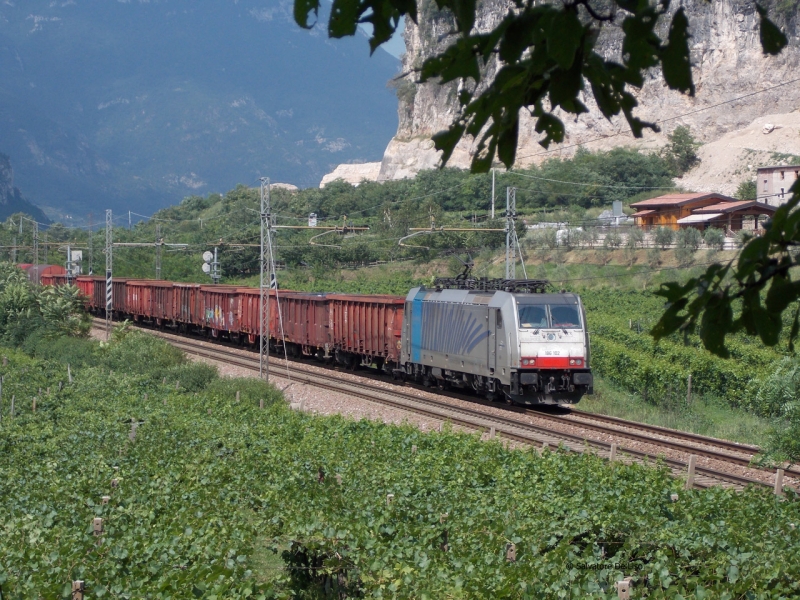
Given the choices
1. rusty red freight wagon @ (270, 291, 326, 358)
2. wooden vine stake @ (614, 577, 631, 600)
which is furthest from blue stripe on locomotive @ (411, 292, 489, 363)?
wooden vine stake @ (614, 577, 631, 600)

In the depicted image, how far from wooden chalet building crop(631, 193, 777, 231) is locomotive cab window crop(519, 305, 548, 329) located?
3418cm

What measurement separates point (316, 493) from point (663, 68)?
8795 millimetres

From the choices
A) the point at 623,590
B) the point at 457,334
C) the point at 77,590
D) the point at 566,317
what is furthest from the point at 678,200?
the point at 77,590

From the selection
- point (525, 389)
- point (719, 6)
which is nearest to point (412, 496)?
point (525, 389)

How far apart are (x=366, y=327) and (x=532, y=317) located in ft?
28.0

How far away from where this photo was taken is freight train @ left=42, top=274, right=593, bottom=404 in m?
21.4

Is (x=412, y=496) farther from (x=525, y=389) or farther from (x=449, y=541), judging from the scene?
(x=525, y=389)

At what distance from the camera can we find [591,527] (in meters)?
9.05

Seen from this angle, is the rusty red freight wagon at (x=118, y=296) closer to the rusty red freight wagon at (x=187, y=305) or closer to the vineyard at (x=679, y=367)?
the rusty red freight wagon at (x=187, y=305)

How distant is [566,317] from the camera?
21.8 m

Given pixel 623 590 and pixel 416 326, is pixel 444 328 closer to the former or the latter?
pixel 416 326

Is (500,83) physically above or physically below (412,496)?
above

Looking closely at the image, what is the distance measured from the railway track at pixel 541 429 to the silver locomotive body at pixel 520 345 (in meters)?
0.67

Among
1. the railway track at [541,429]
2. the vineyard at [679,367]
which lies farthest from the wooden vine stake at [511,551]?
the vineyard at [679,367]
